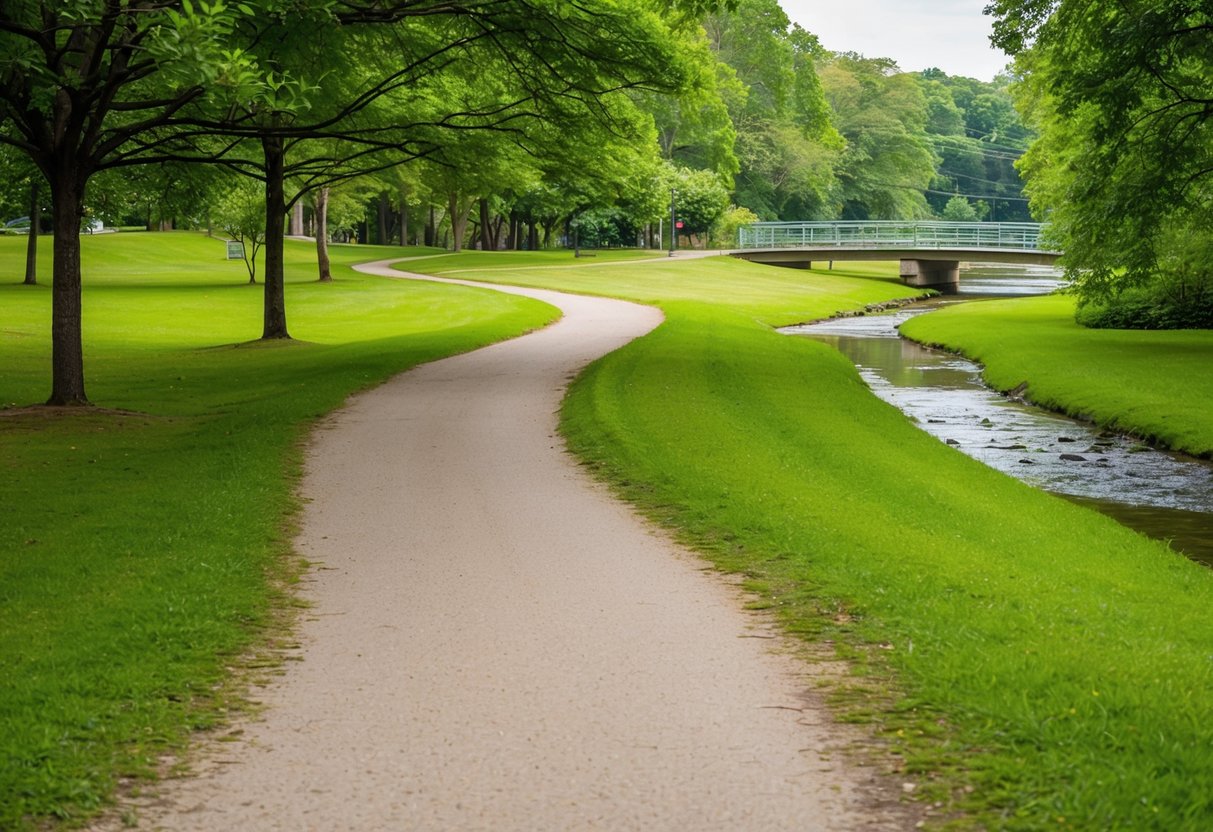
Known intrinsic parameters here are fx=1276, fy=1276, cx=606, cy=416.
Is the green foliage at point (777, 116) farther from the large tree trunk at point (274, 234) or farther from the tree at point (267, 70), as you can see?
the tree at point (267, 70)

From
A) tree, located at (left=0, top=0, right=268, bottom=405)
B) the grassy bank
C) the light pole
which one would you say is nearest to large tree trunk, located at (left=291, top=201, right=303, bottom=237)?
the light pole

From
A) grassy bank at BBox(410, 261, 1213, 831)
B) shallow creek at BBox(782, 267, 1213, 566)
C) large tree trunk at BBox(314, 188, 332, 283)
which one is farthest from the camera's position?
large tree trunk at BBox(314, 188, 332, 283)

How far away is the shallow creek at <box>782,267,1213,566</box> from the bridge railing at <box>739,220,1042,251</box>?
145 ft

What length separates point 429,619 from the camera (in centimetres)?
771

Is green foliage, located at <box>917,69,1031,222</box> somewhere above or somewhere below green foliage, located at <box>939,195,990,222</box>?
above

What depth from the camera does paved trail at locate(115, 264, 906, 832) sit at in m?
4.98

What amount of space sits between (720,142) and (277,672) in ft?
268

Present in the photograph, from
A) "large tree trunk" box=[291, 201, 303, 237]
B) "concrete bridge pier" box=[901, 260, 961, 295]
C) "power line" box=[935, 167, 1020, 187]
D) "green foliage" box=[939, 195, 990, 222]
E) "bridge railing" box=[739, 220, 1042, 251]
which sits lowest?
"concrete bridge pier" box=[901, 260, 961, 295]

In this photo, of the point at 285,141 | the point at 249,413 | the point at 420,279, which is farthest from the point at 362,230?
the point at 249,413

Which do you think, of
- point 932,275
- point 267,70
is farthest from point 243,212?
point 932,275

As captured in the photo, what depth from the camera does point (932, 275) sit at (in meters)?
79.4

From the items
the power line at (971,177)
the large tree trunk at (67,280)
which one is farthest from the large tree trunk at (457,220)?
the power line at (971,177)

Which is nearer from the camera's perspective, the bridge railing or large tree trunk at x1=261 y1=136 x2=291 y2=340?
large tree trunk at x1=261 y1=136 x2=291 y2=340

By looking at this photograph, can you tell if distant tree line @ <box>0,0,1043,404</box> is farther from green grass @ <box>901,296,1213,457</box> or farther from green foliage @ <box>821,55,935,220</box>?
green foliage @ <box>821,55,935,220</box>
